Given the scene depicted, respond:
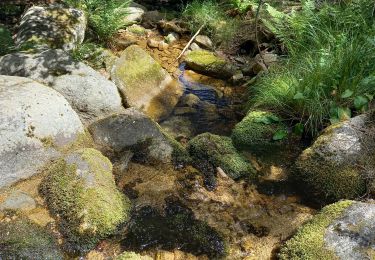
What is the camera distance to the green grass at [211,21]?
7855mm

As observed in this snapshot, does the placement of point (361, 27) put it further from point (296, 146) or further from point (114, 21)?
point (114, 21)

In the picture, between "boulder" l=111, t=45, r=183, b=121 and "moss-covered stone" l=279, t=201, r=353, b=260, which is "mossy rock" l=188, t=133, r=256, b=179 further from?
"boulder" l=111, t=45, r=183, b=121

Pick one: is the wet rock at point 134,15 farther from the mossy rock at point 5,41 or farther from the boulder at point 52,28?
the mossy rock at point 5,41

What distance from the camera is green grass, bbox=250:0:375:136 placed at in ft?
14.9

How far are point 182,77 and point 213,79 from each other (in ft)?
1.93

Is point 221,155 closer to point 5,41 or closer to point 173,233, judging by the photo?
point 173,233

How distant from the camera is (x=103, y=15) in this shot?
696cm

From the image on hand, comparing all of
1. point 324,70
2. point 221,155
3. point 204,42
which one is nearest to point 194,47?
point 204,42

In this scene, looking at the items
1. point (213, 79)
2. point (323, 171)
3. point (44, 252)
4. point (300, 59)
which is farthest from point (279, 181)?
point (213, 79)

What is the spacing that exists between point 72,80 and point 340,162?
3437 millimetres

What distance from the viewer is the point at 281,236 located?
348 centimetres

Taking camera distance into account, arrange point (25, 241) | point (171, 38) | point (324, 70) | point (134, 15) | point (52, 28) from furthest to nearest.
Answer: point (134, 15)
point (171, 38)
point (52, 28)
point (324, 70)
point (25, 241)

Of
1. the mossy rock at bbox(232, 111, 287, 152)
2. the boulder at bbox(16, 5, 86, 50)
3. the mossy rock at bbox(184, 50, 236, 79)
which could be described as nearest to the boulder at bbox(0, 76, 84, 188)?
the boulder at bbox(16, 5, 86, 50)

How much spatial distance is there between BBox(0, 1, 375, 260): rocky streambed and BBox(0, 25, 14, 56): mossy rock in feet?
0.71
